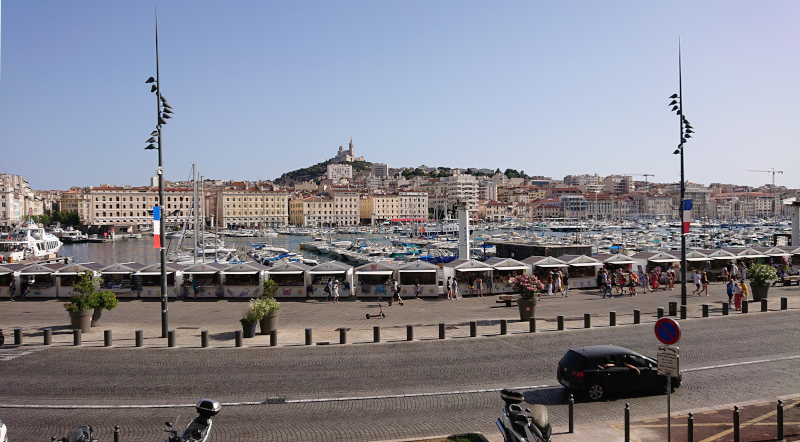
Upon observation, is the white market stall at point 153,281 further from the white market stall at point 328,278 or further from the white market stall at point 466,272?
the white market stall at point 466,272

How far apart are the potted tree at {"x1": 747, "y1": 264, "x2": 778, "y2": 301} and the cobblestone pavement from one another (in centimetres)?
269

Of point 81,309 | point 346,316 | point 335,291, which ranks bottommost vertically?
point 346,316

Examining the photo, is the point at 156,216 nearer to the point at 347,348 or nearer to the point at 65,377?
the point at 65,377

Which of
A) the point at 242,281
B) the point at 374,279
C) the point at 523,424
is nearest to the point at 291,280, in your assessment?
the point at 242,281

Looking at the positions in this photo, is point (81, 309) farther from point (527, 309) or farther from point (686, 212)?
point (686, 212)

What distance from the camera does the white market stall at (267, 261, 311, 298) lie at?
22516 mm

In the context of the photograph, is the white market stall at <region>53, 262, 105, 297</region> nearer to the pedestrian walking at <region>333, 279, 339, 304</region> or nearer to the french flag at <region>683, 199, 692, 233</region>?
the pedestrian walking at <region>333, 279, 339, 304</region>

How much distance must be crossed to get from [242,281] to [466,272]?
9.39 meters

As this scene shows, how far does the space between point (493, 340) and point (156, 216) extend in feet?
31.0

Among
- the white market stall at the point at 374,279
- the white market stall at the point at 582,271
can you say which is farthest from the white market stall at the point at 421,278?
the white market stall at the point at 582,271

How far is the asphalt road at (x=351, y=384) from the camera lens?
817 cm

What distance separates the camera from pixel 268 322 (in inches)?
585

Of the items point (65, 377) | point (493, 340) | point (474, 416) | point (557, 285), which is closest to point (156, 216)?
point (65, 377)

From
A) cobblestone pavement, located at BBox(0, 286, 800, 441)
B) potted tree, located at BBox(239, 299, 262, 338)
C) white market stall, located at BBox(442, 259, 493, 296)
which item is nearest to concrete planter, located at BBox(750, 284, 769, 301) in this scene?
cobblestone pavement, located at BBox(0, 286, 800, 441)
